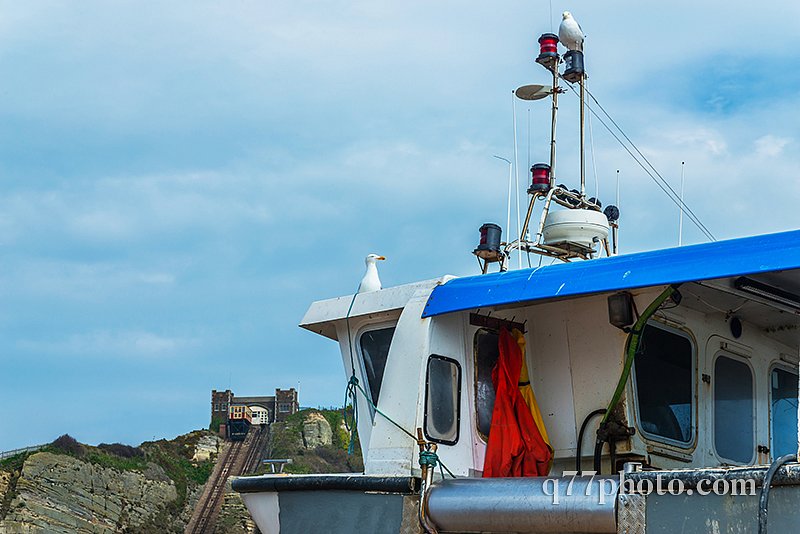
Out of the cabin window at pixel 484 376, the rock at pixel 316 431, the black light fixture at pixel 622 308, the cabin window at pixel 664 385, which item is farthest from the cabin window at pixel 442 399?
the rock at pixel 316 431

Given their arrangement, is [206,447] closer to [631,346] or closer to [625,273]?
[631,346]

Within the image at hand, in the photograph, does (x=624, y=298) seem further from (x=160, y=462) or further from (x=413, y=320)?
(x=160, y=462)

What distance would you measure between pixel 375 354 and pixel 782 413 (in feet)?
11.4

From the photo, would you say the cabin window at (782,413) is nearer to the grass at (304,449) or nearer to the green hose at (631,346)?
the green hose at (631,346)

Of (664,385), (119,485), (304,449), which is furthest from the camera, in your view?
(304,449)

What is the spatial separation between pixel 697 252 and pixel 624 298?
1299 mm

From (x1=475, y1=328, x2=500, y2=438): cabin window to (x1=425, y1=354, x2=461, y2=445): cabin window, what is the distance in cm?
21

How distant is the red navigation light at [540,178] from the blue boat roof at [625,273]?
2.16 meters

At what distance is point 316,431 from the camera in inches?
2594

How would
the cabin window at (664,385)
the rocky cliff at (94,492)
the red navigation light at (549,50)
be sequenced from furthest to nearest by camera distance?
1. the rocky cliff at (94,492)
2. the red navigation light at (549,50)
3. the cabin window at (664,385)

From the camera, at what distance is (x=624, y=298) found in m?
7.43

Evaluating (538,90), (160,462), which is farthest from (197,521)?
(538,90)

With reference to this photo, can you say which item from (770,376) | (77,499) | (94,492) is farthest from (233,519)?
(770,376)

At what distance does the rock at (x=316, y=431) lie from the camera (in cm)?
6468
